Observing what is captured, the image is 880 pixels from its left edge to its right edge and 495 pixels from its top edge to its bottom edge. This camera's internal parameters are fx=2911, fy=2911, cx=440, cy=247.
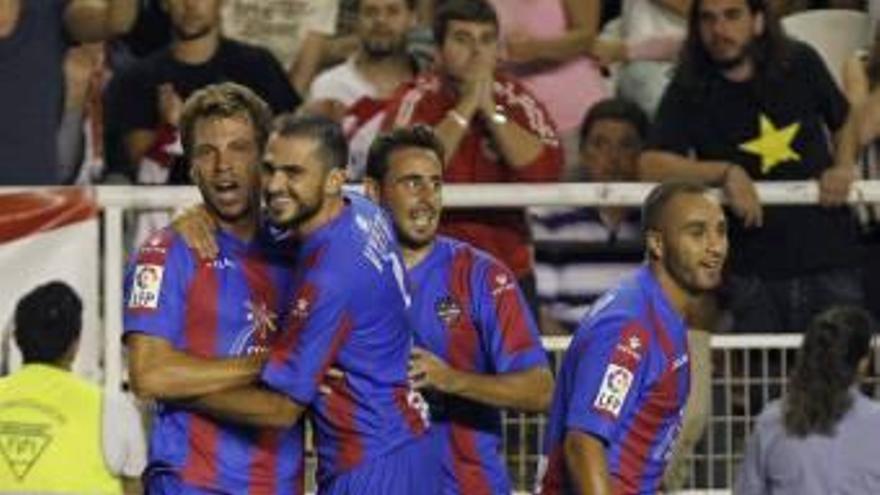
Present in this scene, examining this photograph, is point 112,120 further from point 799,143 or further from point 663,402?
point 663,402

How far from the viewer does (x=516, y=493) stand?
12.1 m

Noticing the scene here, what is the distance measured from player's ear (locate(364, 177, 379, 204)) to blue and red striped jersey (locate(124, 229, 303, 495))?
79 centimetres

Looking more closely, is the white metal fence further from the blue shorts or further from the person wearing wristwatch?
the blue shorts

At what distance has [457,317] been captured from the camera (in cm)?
1026

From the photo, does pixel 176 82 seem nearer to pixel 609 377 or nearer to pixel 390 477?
pixel 390 477

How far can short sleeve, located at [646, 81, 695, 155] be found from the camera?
1226 centimetres

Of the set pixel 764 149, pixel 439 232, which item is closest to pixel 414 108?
pixel 439 232

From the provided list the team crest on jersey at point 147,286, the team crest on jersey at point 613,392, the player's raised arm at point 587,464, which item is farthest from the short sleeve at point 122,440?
the team crest on jersey at point 613,392

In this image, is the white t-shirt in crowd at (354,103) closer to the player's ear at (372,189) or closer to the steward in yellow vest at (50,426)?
the steward in yellow vest at (50,426)

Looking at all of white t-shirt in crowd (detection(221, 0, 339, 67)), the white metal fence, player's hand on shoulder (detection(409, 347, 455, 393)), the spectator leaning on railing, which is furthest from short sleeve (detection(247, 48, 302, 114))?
player's hand on shoulder (detection(409, 347, 455, 393))

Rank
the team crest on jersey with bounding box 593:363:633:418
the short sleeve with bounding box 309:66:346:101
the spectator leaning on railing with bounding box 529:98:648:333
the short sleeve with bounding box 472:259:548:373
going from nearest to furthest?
1. the team crest on jersey with bounding box 593:363:633:418
2. the short sleeve with bounding box 472:259:548:373
3. the spectator leaning on railing with bounding box 529:98:648:333
4. the short sleeve with bounding box 309:66:346:101

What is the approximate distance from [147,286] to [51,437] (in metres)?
2.09

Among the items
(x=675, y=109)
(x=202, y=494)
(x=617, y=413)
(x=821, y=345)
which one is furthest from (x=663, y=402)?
(x=675, y=109)

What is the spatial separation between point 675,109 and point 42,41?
9.13ft
